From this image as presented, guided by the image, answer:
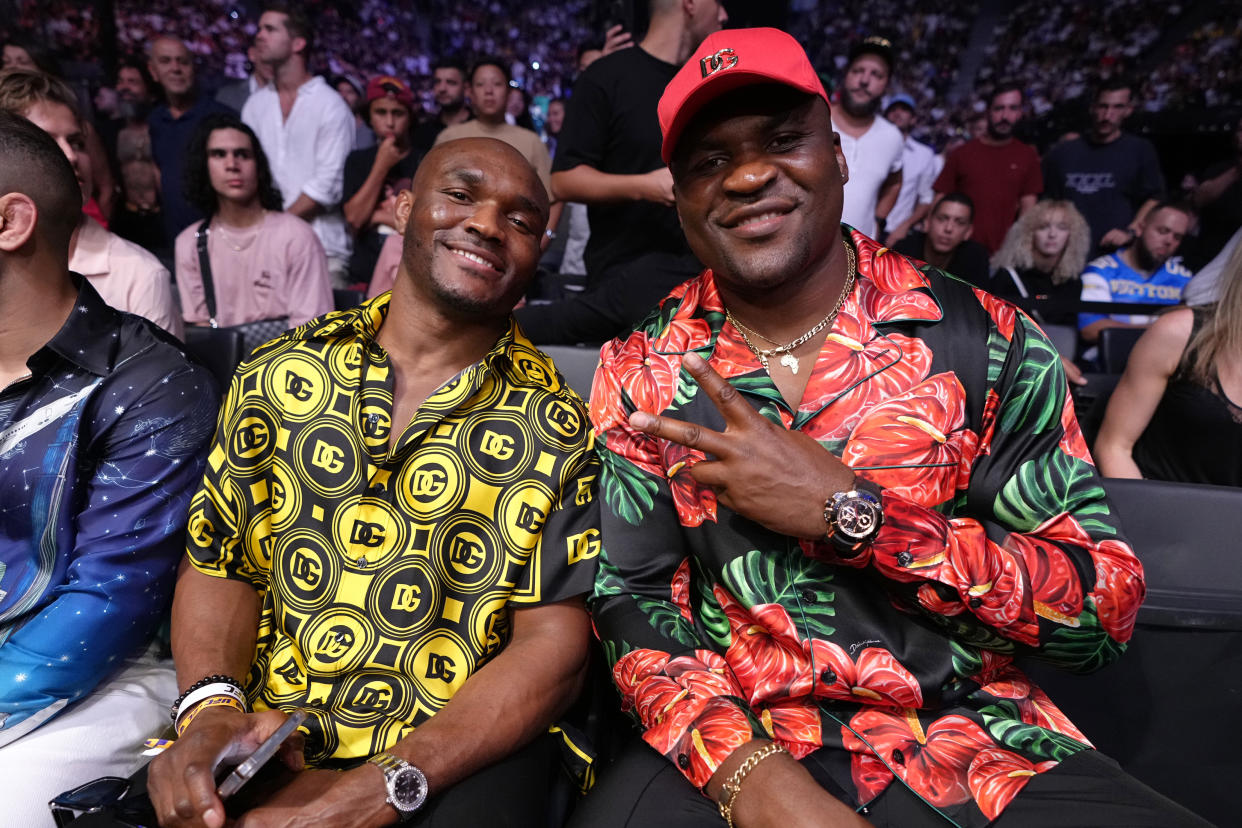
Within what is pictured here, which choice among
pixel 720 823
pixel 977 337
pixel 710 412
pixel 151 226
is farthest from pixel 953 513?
pixel 151 226

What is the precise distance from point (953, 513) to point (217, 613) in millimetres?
1365

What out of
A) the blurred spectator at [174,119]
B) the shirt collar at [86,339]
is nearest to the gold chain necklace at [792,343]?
the shirt collar at [86,339]

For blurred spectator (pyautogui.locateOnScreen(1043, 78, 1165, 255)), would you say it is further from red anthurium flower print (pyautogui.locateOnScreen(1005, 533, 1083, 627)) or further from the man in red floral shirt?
red anthurium flower print (pyautogui.locateOnScreen(1005, 533, 1083, 627))

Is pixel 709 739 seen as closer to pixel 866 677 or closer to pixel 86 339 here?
pixel 866 677

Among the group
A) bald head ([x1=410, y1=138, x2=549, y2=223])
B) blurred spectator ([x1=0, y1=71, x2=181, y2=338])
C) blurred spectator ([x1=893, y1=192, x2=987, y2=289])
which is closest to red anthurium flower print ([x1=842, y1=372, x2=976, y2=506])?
bald head ([x1=410, y1=138, x2=549, y2=223])

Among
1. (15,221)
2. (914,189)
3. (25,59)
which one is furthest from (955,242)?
(25,59)

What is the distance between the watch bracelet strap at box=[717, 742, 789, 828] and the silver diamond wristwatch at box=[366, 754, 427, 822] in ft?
1.53

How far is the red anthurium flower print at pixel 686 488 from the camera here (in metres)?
1.46

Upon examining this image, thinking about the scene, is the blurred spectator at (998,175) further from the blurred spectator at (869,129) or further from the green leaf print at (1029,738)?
the green leaf print at (1029,738)

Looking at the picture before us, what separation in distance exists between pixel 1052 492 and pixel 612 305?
4.63 feet

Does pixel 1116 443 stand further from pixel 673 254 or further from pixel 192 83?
pixel 192 83

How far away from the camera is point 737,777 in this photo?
1.24 m

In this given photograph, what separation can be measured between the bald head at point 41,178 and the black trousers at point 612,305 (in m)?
1.19

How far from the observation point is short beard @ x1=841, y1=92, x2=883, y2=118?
426 centimetres
